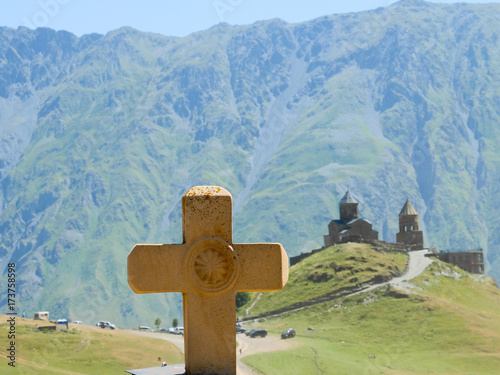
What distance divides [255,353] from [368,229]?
2759 inches

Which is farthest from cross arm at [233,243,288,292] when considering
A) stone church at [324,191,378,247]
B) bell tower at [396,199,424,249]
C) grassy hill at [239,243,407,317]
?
bell tower at [396,199,424,249]

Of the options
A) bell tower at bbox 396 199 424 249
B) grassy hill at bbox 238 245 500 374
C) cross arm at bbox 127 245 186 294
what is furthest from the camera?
bell tower at bbox 396 199 424 249

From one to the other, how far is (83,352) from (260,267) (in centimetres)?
5799

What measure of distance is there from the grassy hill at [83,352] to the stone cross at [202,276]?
158 ft

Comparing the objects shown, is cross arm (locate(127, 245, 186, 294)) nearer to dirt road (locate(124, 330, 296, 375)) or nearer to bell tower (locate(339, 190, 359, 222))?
dirt road (locate(124, 330, 296, 375))

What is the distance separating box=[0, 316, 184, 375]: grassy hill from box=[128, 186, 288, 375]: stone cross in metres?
48.3

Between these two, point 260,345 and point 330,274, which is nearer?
point 260,345

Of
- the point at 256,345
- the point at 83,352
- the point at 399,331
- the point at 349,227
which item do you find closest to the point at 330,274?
the point at 399,331

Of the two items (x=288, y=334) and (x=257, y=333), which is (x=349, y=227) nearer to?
(x=288, y=334)

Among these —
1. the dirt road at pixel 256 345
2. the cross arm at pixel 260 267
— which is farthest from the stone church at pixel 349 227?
the cross arm at pixel 260 267

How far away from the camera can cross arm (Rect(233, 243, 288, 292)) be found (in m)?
8.73

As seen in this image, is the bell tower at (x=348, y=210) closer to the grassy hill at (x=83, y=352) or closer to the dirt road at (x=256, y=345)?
the dirt road at (x=256, y=345)

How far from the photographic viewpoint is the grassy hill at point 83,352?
2344 inches

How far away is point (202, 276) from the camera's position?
842cm
